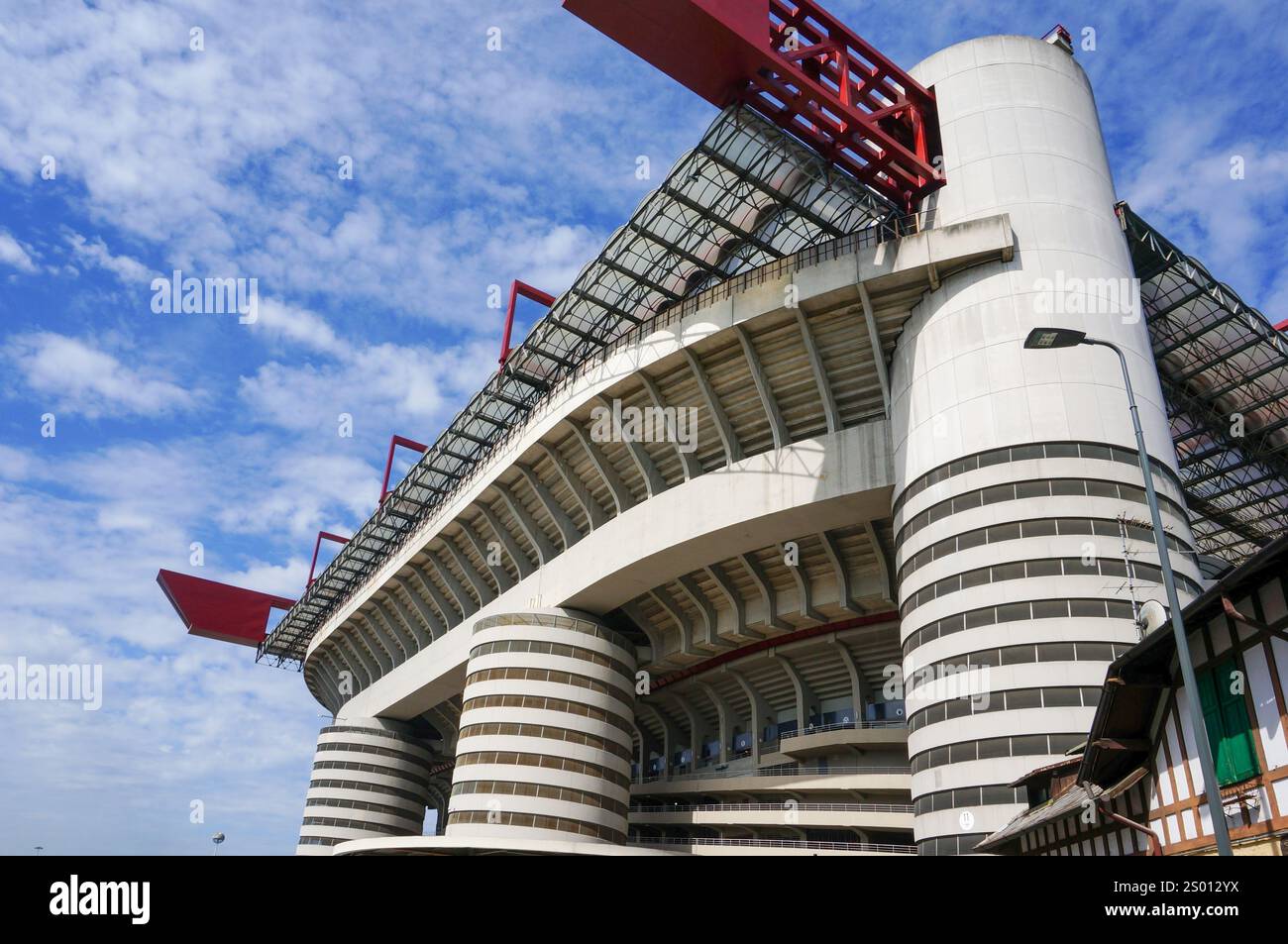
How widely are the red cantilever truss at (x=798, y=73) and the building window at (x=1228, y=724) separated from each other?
Result: 26.4 metres

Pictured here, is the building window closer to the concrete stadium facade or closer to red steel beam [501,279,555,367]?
the concrete stadium facade

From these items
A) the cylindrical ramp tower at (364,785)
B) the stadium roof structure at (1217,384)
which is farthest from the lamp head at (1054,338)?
the cylindrical ramp tower at (364,785)

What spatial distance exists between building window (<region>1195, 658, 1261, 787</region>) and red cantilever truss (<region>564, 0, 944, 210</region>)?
26430 mm

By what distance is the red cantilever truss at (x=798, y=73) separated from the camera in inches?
1222

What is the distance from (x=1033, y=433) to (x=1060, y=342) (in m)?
15.8

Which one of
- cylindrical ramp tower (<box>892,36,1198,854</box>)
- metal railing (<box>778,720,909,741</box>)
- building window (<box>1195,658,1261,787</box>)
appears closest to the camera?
building window (<box>1195,658,1261,787</box>)

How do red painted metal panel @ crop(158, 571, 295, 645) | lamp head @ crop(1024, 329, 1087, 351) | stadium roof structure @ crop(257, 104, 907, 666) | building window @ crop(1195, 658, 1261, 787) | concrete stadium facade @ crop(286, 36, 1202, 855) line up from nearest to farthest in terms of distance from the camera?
building window @ crop(1195, 658, 1261, 787) → lamp head @ crop(1024, 329, 1087, 351) → concrete stadium facade @ crop(286, 36, 1202, 855) → stadium roof structure @ crop(257, 104, 907, 666) → red painted metal panel @ crop(158, 571, 295, 645)

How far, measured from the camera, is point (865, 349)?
37.3 metres

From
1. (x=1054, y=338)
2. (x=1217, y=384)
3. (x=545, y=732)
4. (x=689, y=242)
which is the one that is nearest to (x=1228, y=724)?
(x=1054, y=338)

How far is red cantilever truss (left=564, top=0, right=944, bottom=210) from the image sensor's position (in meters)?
31.0

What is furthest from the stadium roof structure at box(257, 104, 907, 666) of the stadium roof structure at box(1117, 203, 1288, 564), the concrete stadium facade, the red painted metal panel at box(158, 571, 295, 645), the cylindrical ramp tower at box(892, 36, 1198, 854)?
the red painted metal panel at box(158, 571, 295, 645)

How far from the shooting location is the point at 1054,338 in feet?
52.9

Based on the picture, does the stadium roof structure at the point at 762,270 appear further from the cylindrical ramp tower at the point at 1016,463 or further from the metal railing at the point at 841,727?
the metal railing at the point at 841,727
